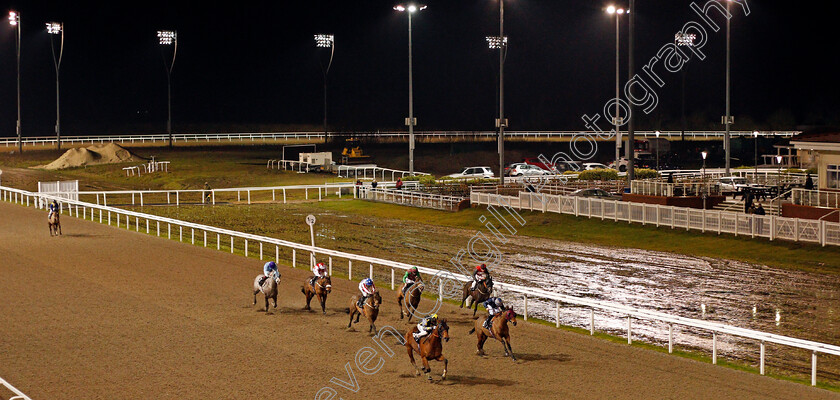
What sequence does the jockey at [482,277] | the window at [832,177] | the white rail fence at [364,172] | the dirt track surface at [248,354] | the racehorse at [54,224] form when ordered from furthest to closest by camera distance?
the white rail fence at [364,172] < the window at [832,177] < the racehorse at [54,224] < the jockey at [482,277] < the dirt track surface at [248,354]

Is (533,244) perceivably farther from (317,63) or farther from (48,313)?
(317,63)

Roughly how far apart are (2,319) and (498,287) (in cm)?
867

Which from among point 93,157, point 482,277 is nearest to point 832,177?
point 482,277

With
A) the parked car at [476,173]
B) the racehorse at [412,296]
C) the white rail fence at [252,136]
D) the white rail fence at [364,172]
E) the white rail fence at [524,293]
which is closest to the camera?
the white rail fence at [524,293]

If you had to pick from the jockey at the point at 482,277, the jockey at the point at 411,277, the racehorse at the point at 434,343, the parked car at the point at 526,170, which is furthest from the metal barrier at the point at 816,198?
the parked car at the point at 526,170

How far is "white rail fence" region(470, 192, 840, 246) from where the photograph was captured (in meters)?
23.0

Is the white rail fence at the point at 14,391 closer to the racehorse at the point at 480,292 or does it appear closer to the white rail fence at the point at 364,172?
the racehorse at the point at 480,292

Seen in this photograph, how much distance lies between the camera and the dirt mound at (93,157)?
5800 centimetres

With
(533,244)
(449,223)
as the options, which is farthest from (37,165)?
(533,244)

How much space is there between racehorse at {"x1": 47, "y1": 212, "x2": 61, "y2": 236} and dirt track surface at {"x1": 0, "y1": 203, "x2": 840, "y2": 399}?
6.78 m

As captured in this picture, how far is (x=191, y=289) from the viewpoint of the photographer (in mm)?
17500

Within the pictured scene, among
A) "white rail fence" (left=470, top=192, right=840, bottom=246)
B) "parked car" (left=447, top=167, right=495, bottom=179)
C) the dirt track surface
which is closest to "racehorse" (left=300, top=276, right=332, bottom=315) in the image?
the dirt track surface

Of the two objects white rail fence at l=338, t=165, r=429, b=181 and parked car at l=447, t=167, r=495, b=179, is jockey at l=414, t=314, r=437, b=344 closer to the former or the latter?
parked car at l=447, t=167, r=495, b=179

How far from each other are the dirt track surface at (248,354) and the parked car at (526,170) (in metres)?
30.5
